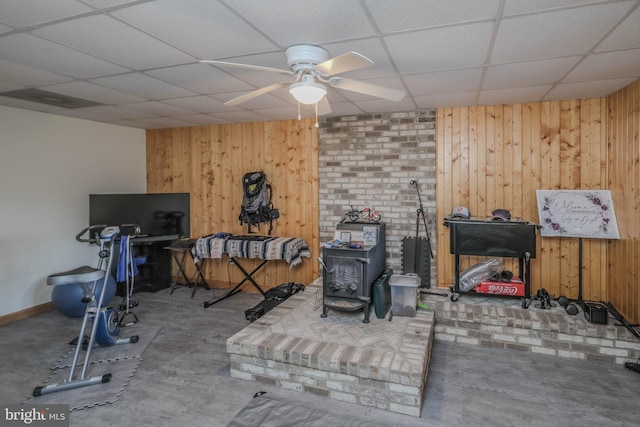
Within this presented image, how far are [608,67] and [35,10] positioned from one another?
150 inches

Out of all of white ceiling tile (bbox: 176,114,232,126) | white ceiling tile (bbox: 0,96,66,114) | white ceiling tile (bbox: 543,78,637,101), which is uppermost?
white ceiling tile (bbox: 176,114,232,126)

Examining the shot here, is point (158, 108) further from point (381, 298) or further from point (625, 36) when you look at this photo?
point (625, 36)

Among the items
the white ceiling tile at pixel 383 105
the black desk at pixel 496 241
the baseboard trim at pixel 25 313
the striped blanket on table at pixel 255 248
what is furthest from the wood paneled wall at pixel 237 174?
the baseboard trim at pixel 25 313

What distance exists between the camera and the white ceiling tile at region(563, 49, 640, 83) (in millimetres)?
2543

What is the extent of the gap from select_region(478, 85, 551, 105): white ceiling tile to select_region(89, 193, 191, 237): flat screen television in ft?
12.7

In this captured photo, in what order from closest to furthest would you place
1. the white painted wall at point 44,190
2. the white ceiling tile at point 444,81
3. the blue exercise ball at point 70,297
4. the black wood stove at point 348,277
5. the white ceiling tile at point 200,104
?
1. the white ceiling tile at point 444,81
2. the black wood stove at point 348,277
3. the white ceiling tile at point 200,104
4. the blue exercise ball at point 70,297
5. the white painted wall at point 44,190

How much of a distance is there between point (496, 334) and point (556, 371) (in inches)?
21.3

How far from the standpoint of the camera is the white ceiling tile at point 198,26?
6.14 feet

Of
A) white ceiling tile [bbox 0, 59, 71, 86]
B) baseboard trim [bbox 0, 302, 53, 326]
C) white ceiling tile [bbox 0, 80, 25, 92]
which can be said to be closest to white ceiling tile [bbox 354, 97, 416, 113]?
white ceiling tile [bbox 0, 59, 71, 86]

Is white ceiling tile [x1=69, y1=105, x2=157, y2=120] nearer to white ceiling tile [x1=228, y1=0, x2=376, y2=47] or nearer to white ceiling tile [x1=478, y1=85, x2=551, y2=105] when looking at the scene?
white ceiling tile [x1=228, y1=0, x2=376, y2=47]

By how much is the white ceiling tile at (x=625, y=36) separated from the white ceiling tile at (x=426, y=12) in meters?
0.79

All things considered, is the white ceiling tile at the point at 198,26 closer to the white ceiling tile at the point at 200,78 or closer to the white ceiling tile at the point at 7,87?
the white ceiling tile at the point at 200,78

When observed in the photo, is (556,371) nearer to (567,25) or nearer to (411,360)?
(411,360)

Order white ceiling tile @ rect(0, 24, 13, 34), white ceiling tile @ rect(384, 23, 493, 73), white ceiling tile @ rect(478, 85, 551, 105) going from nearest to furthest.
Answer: white ceiling tile @ rect(0, 24, 13, 34) → white ceiling tile @ rect(384, 23, 493, 73) → white ceiling tile @ rect(478, 85, 551, 105)
